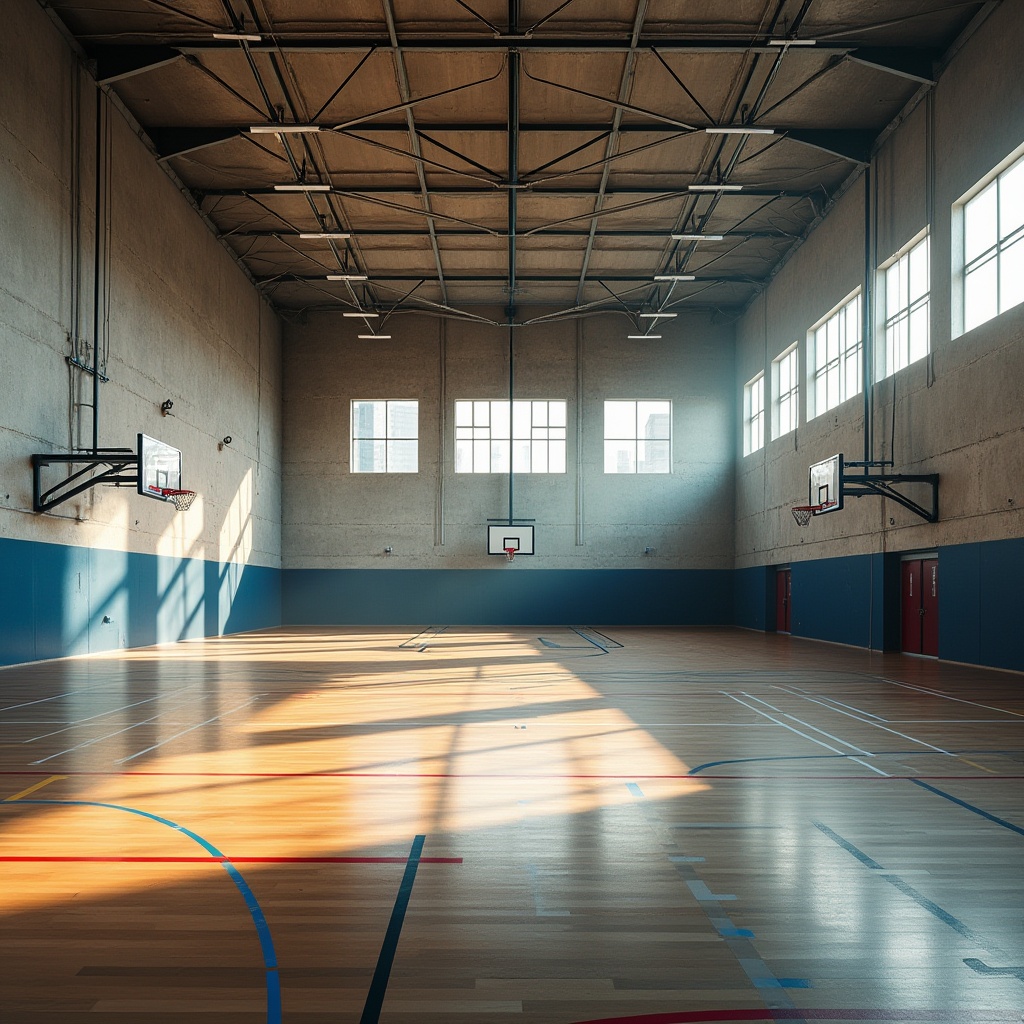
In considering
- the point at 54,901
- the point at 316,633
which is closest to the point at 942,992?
the point at 54,901

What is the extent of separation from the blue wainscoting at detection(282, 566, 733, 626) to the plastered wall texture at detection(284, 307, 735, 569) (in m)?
0.44

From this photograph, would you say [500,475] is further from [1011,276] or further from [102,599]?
[1011,276]

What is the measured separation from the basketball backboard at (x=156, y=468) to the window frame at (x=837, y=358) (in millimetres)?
15167

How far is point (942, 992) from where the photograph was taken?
12.0ft

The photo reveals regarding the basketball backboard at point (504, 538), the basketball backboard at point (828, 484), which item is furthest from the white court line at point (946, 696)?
the basketball backboard at point (504, 538)

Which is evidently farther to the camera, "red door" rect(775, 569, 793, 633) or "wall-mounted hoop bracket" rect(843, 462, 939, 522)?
"red door" rect(775, 569, 793, 633)

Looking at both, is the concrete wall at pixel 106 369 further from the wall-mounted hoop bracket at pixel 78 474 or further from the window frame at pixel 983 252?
the window frame at pixel 983 252

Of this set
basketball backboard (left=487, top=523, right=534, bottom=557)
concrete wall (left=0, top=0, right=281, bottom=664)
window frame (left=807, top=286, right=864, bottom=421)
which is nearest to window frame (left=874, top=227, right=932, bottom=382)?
window frame (left=807, top=286, right=864, bottom=421)

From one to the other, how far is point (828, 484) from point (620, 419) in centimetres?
1470

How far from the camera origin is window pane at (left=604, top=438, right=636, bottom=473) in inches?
1388

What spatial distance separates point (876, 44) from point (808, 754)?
1481 centimetres

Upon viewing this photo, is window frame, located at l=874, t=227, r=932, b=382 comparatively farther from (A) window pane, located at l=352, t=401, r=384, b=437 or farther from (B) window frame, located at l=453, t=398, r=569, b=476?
(A) window pane, located at l=352, t=401, r=384, b=437

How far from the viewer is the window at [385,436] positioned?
115 feet

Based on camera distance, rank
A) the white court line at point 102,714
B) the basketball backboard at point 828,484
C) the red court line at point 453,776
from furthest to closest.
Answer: the basketball backboard at point 828,484 < the white court line at point 102,714 < the red court line at point 453,776
